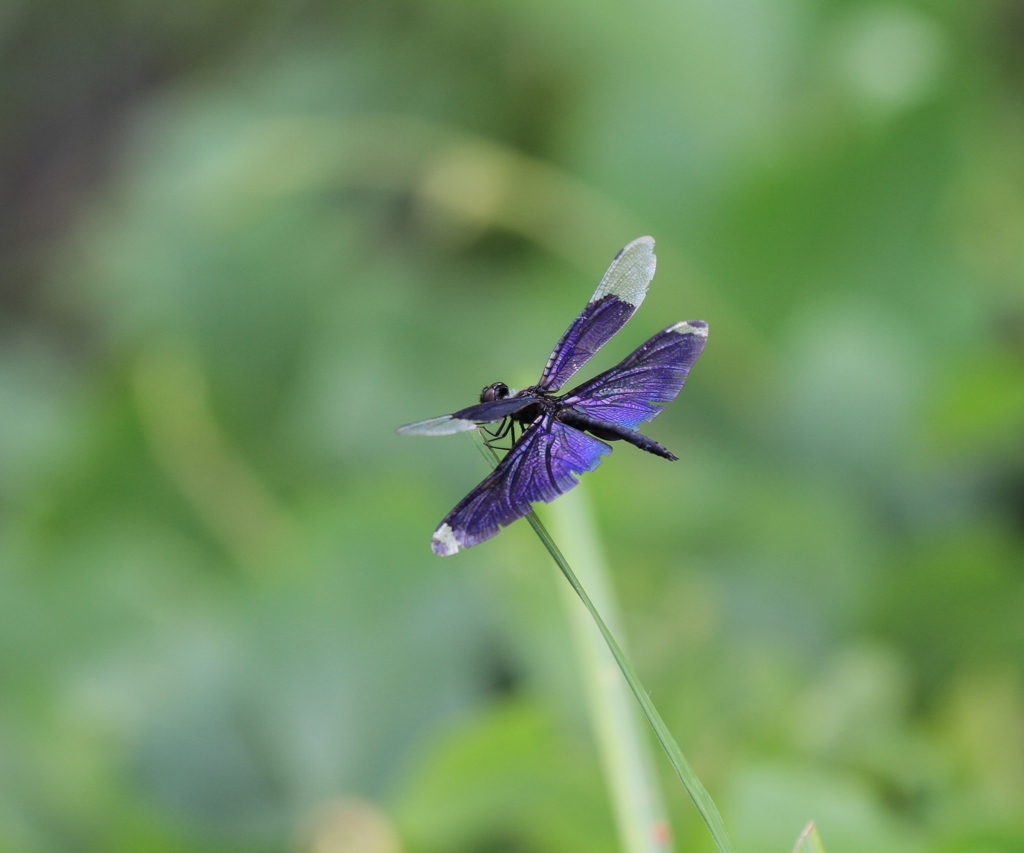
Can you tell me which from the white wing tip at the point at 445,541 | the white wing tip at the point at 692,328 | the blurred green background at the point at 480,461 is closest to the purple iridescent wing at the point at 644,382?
the white wing tip at the point at 692,328

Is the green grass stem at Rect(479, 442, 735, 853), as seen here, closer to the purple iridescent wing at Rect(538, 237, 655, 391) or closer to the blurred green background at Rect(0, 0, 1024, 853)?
the purple iridescent wing at Rect(538, 237, 655, 391)

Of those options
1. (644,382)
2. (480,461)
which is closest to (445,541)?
(644,382)

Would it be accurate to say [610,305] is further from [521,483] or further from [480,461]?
[480,461]

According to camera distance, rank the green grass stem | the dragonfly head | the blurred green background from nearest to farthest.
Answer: the green grass stem → the dragonfly head → the blurred green background

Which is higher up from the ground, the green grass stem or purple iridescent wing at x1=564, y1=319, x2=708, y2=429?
purple iridescent wing at x1=564, y1=319, x2=708, y2=429

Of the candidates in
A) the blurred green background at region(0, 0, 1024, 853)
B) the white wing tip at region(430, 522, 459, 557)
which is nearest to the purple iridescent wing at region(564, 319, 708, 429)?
the white wing tip at region(430, 522, 459, 557)

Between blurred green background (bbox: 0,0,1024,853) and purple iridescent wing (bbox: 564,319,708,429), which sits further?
blurred green background (bbox: 0,0,1024,853)
